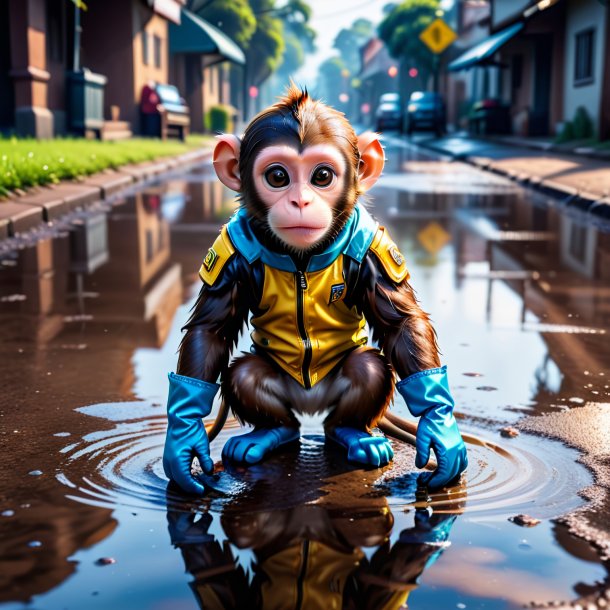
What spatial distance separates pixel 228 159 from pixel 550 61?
1142 inches

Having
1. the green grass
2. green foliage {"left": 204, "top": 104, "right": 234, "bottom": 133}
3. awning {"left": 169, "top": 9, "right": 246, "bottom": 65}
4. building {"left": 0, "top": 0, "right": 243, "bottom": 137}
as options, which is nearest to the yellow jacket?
the green grass

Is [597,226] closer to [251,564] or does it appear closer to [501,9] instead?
[251,564]

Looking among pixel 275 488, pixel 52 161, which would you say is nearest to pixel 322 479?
pixel 275 488

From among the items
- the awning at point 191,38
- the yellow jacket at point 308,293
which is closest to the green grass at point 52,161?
the yellow jacket at point 308,293

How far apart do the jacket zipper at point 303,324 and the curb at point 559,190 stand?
781cm

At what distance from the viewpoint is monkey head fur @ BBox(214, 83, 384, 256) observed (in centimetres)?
252

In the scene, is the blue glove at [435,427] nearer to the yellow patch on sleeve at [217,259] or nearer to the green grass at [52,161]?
the yellow patch on sleeve at [217,259]

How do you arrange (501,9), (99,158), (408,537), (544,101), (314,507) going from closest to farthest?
(408,537)
(314,507)
(99,158)
(544,101)
(501,9)

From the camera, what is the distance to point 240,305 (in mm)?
2766

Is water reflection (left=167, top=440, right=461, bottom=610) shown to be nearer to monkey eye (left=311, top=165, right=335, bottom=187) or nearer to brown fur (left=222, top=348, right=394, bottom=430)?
brown fur (left=222, top=348, right=394, bottom=430)

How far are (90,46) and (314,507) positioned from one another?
25803 millimetres

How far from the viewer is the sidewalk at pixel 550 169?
11.5m

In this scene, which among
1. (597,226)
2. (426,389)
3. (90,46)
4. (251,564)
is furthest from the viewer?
(90,46)

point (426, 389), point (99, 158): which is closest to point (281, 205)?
point (426, 389)
